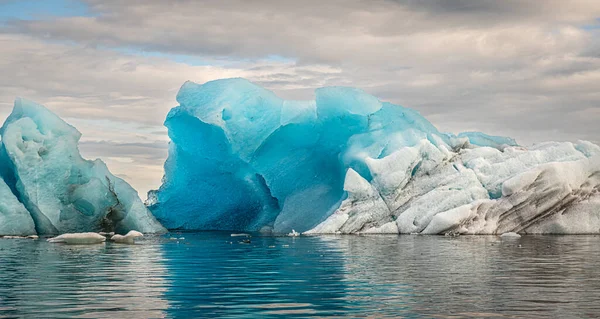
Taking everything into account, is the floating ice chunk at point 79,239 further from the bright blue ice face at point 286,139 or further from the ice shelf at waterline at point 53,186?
the bright blue ice face at point 286,139

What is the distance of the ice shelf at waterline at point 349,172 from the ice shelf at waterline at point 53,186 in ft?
15.2

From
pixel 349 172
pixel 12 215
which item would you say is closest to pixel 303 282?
pixel 349 172

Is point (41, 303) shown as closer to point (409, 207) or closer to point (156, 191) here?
point (409, 207)

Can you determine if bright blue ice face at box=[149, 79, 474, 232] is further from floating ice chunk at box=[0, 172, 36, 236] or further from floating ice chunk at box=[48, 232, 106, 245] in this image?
floating ice chunk at box=[48, 232, 106, 245]

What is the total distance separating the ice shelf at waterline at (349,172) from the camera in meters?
27.7

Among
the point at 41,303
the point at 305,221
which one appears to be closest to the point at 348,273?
the point at 41,303

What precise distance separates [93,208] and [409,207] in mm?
12168

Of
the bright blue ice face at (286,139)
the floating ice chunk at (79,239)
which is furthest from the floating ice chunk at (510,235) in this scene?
the floating ice chunk at (79,239)

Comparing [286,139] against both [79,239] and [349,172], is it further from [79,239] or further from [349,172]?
[79,239]

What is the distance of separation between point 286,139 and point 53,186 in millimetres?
9559

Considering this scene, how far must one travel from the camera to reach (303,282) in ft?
38.1

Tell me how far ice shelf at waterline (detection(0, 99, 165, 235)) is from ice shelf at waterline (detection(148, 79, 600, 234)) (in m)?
4.64

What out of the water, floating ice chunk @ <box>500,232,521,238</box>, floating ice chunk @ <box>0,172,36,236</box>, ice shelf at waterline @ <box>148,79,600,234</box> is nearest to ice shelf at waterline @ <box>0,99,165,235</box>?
floating ice chunk @ <box>0,172,36,236</box>

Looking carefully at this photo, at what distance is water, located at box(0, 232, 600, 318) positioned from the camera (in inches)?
341
